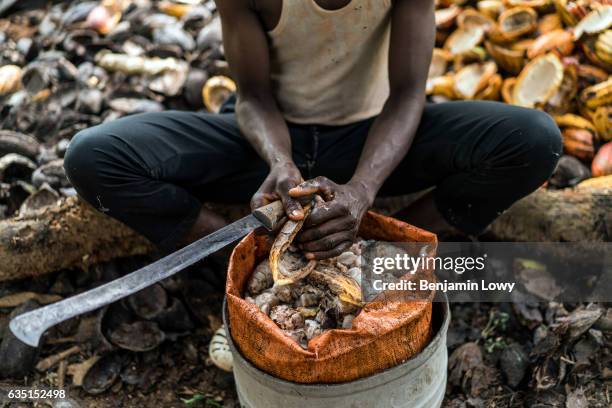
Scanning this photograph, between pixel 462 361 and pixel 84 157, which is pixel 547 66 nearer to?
pixel 462 361

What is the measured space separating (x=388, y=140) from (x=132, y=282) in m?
0.88

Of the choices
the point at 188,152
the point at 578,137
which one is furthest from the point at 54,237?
the point at 578,137

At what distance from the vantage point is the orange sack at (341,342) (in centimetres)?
133

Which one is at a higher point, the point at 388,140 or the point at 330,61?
the point at 330,61

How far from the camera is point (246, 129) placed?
195 cm

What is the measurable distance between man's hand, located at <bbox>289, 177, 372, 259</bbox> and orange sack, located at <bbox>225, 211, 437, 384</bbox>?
17 cm

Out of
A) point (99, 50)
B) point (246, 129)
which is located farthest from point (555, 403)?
point (99, 50)

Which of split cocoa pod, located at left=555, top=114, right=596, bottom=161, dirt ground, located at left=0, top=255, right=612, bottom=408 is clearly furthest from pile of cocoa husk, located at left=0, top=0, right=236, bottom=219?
split cocoa pod, located at left=555, top=114, right=596, bottom=161

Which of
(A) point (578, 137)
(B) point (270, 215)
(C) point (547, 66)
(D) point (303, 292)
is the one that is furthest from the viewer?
(C) point (547, 66)

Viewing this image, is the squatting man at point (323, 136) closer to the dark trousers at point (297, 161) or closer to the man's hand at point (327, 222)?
the dark trousers at point (297, 161)

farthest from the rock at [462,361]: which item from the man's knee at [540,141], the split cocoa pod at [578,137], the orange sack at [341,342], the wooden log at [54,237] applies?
the wooden log at [54,237]

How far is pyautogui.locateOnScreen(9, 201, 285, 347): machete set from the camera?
1187 mm

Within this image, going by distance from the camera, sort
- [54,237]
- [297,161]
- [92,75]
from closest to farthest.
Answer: [297,161], [54,237], [92,75]

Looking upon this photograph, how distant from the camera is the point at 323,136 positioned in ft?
6.64
